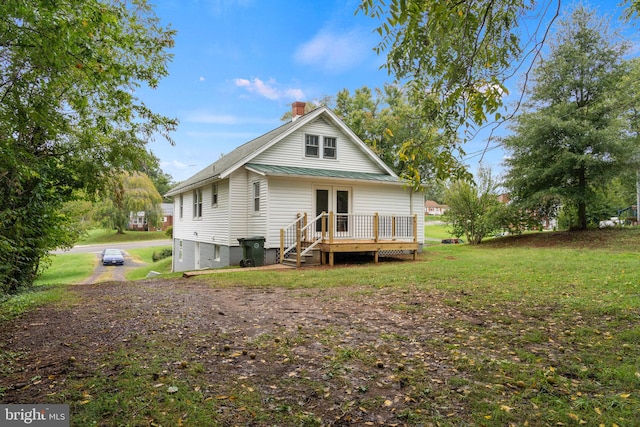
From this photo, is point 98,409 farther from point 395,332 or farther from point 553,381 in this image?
point 553,381

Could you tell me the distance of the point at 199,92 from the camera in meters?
17.1

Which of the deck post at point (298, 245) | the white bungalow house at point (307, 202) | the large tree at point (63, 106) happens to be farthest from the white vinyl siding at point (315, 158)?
the large tree at point (63, 106)

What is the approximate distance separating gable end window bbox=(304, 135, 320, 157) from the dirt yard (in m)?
9.96

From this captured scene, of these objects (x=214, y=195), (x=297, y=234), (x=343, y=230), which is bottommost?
(x=297, y=234)

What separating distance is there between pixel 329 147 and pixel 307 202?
3176 mm

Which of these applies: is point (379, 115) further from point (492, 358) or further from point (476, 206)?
point (492, 358)

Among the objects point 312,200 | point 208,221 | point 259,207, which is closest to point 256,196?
Result: point 259,207

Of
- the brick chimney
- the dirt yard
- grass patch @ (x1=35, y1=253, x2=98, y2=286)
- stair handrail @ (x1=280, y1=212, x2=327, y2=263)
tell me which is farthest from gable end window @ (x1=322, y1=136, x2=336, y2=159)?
grass patch @ (x1=35, y1=253, x2=98, y2=286)

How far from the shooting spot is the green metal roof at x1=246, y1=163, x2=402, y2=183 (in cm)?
1385

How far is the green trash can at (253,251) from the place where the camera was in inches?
538

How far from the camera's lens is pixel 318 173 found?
14.8 m

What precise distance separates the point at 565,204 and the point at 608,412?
771 inches

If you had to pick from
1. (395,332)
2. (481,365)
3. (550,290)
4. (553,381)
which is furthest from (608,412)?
(550,290)

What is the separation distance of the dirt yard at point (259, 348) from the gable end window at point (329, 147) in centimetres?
1028
